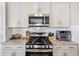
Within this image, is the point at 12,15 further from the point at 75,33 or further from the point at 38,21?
the point at 75,33

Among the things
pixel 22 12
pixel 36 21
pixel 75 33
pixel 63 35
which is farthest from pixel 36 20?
pixel 75 33

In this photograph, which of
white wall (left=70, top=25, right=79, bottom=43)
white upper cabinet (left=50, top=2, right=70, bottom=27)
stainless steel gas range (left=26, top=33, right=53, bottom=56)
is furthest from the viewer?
white upper cabinet (left=50, top=2, right=70, bottom=27)

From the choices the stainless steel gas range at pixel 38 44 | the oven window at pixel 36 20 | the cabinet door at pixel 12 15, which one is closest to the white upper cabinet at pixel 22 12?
the cabinet door at pixel 12 15

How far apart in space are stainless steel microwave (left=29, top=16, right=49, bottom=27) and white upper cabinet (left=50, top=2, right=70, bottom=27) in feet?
0.38

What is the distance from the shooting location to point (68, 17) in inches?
99.8

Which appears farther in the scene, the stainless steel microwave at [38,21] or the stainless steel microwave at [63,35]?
the stainless steel microwave at [38,21]

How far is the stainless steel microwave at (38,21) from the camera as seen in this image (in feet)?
8.39

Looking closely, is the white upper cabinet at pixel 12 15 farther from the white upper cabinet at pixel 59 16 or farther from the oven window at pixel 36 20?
the white upper cabinet at pixel 59 16

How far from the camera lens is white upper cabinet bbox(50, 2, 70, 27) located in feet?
8.16

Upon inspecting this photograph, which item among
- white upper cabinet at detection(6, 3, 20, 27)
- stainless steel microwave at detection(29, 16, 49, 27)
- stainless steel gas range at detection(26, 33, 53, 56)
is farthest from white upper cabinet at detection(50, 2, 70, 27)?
white upper cabinet at detection(6, 3, 20, 27)

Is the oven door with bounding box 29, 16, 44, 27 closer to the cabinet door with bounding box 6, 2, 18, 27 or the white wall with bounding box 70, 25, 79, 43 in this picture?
the cabinet door with bounding box 6, 2, 18, 27

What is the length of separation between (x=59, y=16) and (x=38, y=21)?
40 cm

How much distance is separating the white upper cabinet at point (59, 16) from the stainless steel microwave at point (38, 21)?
12cm

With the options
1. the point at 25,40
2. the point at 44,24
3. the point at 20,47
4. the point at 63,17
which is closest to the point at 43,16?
the point at 44,24
